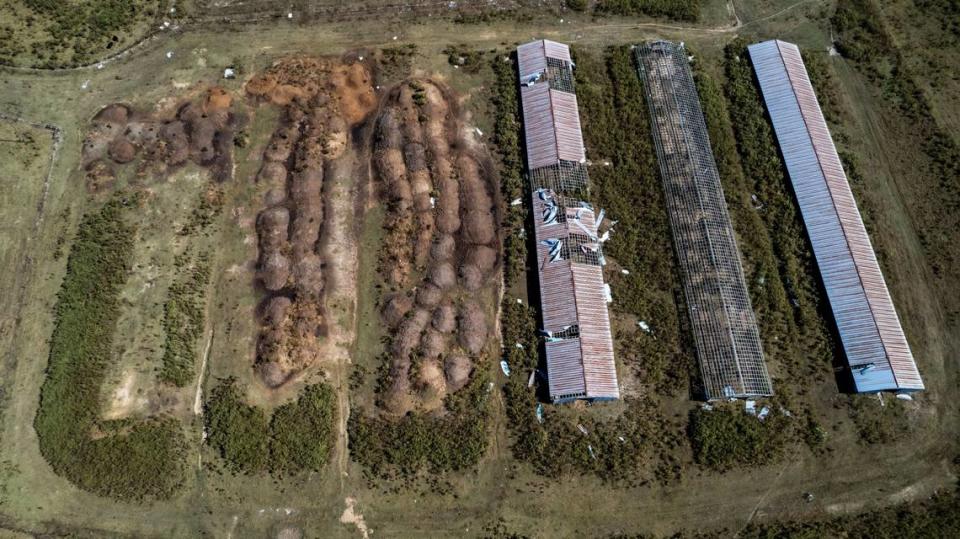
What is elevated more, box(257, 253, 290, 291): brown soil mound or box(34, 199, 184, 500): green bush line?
box(257, 253, 290, 291): brown soil mound

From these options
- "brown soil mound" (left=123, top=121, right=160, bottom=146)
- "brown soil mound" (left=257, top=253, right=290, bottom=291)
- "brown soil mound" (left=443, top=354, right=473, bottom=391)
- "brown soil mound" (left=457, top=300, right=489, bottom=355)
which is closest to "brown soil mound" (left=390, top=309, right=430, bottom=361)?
"brown soil mound" (left=457, top=300, right=489, bottom=355)

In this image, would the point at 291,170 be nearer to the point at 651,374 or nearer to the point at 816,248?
the point at 651,374

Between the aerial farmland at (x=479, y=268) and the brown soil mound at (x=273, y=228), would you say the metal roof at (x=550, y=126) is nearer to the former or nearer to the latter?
the aerial farmland at (x=479, y=268)

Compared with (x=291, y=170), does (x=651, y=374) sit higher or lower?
lower

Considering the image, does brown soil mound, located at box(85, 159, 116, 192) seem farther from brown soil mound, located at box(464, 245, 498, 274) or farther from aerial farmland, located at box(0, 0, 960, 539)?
brown soil mound, located at box(464, 245, 498, 274)

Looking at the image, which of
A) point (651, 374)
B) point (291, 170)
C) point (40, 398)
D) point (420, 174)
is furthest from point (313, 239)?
point (651, 374)

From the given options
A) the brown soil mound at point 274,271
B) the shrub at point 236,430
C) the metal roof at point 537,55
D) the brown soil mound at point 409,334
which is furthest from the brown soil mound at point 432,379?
the metal roof at point 537,55
